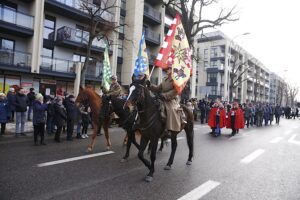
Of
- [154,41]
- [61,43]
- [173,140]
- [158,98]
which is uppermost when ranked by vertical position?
[154,41]

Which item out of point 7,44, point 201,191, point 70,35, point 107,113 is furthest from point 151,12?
point 201,191

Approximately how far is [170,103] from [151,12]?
94.7 ft

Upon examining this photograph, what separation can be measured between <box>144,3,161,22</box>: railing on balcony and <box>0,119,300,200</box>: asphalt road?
26735mm

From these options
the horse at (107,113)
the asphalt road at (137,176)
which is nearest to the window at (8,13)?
the horse at (107,113)

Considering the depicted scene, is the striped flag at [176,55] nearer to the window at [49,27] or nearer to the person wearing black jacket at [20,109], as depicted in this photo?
the person wearing black jacket at [20,109]

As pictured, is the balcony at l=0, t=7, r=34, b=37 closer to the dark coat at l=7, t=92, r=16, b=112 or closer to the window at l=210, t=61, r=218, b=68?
the dark coat at l=7, t=92, r=16, b=112

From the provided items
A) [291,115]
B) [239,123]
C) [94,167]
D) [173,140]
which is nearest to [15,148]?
[94,167]

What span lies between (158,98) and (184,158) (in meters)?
2.76

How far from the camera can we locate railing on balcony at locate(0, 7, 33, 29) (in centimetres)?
1877

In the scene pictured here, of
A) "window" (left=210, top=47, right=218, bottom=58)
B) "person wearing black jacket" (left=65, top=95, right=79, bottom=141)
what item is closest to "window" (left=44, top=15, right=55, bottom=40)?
"person wearing black jacket" (left=65, top=95, right=79, bottom=141)

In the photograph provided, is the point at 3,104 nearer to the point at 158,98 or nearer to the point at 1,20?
the point at 158,98

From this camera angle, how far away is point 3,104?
10.3 m

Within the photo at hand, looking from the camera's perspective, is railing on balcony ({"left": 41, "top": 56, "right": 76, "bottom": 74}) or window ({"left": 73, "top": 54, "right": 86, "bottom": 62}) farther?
window ({"left": 73, "top": 54, "right": 86, "bottom": 62})

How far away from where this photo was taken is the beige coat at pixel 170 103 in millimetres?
6008
